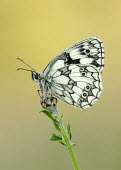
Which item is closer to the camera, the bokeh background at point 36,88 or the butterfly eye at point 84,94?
the butterfly eye at point 84,94

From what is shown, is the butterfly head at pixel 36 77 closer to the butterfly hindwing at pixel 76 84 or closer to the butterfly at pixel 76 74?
the butterfly at pixel 76 74

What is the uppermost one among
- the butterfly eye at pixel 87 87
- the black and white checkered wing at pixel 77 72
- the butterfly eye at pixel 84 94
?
the black and white checkered wing at pixel 77 72

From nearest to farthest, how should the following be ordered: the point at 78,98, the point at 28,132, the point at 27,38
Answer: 1. the point at 78,98
2. the point at 28,132
3. the point at 27,38

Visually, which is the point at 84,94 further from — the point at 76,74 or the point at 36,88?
the point at 36,88

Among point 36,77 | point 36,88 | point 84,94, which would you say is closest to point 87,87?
point 84,94

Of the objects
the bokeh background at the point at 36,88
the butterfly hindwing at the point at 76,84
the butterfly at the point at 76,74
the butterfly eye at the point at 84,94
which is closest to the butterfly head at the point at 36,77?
the butterfly at the point at 76,74
